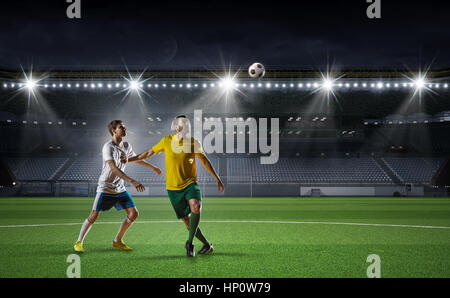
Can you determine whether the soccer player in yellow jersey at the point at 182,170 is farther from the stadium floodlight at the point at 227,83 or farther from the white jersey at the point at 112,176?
the stadium floodlight at the point at 227,83

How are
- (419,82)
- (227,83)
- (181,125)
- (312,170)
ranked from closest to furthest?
(181,125) < (227,83) < (419,82) < (312,170)

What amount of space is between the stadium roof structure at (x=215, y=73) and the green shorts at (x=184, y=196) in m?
28.8

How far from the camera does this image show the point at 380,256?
18.1 ft

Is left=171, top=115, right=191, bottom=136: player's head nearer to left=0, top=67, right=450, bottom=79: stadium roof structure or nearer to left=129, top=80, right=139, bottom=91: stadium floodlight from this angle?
left=0, top=67, right=450, bottom=79: stadium roof structure

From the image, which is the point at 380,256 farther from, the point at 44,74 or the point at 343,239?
the point at 44,74

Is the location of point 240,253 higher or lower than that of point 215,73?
lower

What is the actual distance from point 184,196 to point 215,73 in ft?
96.4

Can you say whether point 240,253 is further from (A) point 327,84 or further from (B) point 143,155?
(A) point 327,84

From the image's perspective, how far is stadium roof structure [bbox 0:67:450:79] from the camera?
33.5 metres

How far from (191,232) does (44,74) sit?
34.2 m

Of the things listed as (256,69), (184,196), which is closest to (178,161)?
(184,196)

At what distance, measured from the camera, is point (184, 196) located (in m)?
5.39

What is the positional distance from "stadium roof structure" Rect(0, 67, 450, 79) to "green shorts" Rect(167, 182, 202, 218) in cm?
2881
